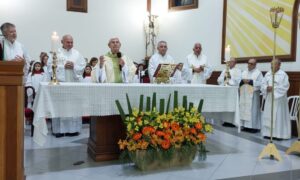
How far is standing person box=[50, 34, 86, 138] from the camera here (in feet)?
19.4

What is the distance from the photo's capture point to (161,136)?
3.81 metres

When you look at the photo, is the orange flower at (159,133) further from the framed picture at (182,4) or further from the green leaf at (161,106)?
the framed picture at (182,4)

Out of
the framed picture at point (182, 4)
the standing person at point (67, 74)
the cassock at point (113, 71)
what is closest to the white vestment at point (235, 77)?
the framed picture at point (182, 4)

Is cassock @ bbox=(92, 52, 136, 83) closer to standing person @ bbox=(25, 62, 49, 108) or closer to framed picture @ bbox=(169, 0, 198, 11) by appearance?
standing person @ bbox=(25, 62, 49, 108)

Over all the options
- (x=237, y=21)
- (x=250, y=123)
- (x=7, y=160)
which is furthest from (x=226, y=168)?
(x=237, y=21)

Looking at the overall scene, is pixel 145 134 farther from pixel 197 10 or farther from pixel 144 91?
pixel 197 10

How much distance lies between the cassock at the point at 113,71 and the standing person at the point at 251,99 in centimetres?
309

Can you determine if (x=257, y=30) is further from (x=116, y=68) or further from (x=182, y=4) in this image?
(x=116, y=68)

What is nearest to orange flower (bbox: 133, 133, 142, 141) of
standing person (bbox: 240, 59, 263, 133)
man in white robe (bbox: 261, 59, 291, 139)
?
man in white robe (bbox: 261, 59, 291, 139)

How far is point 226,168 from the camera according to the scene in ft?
13.5

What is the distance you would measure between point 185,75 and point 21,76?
5.60 m

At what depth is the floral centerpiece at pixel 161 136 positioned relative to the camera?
377 centimetres

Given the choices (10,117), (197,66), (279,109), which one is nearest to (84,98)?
(10,117)

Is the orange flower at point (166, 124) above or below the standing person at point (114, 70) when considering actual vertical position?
below
